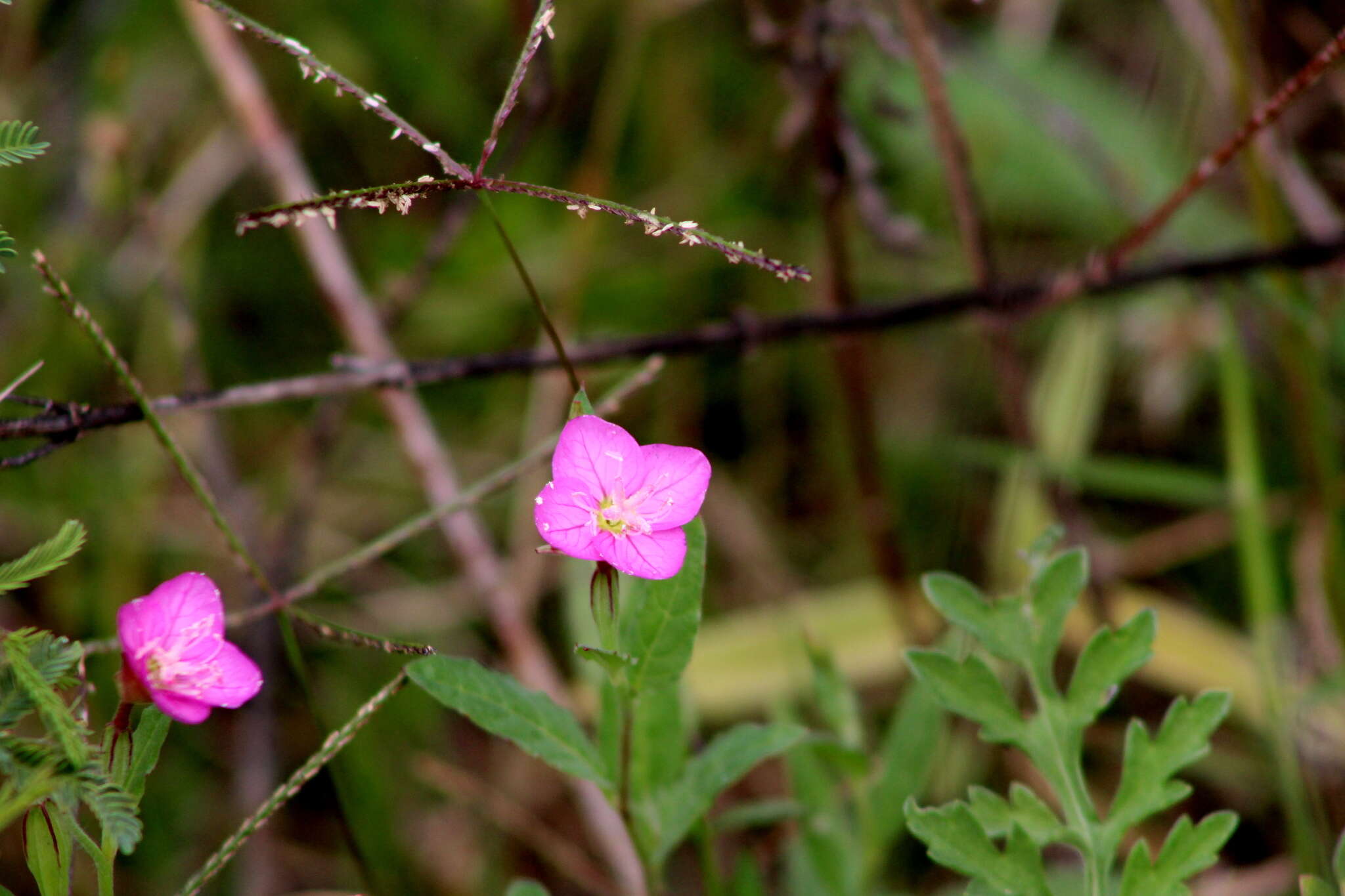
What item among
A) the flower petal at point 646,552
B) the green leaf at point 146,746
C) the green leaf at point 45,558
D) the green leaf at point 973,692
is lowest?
the green leaf at point 973,692

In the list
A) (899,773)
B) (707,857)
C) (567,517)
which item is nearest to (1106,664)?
(899,773)

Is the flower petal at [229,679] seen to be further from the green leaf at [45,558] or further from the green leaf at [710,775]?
the green leaf at [710,775]

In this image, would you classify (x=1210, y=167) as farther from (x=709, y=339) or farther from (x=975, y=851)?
(x=975, y=851)

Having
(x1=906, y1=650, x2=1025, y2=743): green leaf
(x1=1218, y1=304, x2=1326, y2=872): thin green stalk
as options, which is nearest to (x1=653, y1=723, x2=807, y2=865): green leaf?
(x1=906, y1=650, x2=1025, y2=743): green leaf

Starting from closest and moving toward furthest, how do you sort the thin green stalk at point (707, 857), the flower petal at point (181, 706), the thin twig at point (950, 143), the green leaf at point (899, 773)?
1. the flower petal at point (181, 706)
2. the thin green stalk at point (707, 857)
3. the green leaf at point (899, 773)
4. the thin twig at point (950, 143)

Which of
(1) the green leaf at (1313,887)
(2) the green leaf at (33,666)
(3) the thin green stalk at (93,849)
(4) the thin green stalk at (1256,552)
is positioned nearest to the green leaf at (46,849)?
(3) the thin green stalk at (93,849)

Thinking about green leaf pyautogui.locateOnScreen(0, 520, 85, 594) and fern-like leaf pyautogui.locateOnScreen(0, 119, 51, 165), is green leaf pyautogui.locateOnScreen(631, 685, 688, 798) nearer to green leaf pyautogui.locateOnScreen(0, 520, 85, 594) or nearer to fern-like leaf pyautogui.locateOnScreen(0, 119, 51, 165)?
green leaf pyautogui.locateOnScreen(0, 520, 85, 594)

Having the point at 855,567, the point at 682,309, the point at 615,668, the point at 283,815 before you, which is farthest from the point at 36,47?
the point at 615,668
